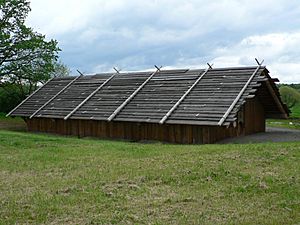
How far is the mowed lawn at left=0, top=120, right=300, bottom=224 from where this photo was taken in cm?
608

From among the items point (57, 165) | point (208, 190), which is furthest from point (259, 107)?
point (208, 190)

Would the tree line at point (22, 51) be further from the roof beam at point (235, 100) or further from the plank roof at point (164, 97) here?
the roof beam at point (235, 100)

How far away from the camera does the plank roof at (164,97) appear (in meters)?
19.3

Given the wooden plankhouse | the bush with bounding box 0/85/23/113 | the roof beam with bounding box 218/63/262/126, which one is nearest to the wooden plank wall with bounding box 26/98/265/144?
the wooden plankhouse

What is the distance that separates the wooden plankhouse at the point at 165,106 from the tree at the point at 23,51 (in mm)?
6468

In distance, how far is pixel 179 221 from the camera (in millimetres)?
5766

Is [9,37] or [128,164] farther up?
[9,37]

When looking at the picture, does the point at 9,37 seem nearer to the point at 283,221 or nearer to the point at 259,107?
the point at 259,107

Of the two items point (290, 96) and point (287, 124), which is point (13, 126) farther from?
point (290, 96)

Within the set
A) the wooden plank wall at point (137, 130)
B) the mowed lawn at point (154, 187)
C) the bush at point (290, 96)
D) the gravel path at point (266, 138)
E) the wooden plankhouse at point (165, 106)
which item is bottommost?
the mowed lawn at point (154, 187)

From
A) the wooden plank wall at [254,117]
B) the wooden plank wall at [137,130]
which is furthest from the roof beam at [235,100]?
the wooden plank wall at [254,117]

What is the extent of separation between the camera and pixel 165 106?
20.7 metres

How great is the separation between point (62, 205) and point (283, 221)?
3342 millimetres

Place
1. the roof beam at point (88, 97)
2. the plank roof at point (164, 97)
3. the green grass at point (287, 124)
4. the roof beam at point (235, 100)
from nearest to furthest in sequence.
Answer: the roof beam at point (235, 100), the plank roof at point (164, 97), the roof beam at point (88, 97), the green grass at point (287, 124)
